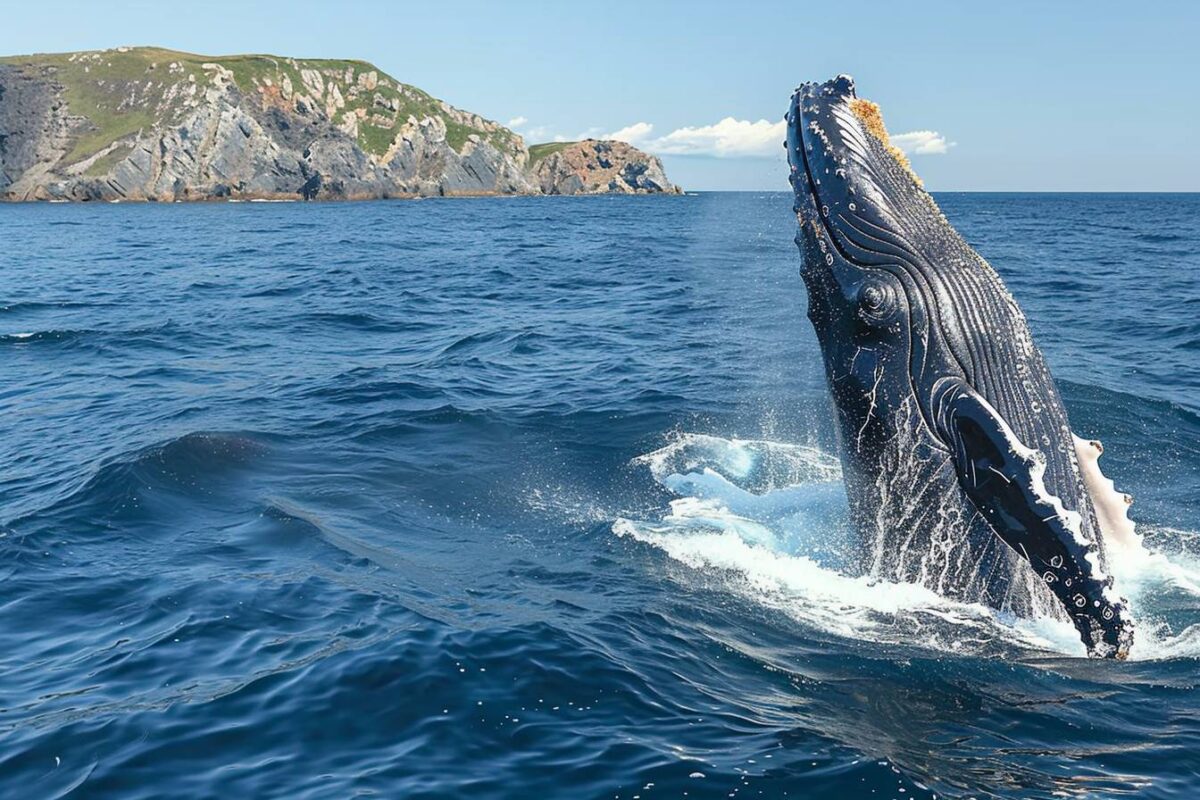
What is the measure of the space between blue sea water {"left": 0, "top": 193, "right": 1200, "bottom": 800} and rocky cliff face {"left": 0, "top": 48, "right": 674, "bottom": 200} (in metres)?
124

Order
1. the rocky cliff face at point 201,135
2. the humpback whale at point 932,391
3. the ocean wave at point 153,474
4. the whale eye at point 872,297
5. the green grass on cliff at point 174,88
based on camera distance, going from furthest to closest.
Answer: the green grass on cliff at point 174,88, the rocky cliff face at point 201,135, the ocean wave at point 153,474, the whale eye at point 872,297, the humpback whale at point 932,391

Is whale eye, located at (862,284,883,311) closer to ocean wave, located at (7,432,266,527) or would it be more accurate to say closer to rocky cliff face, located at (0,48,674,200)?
ocean wave, located at (7,432,266,527)

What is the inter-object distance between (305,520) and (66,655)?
3398 mm

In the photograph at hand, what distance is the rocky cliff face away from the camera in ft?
440

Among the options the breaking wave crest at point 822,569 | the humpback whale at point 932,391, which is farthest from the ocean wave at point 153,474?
the humpback whale at point 932,391

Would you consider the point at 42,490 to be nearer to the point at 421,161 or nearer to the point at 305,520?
the point at 305,520

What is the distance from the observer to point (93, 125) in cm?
14238

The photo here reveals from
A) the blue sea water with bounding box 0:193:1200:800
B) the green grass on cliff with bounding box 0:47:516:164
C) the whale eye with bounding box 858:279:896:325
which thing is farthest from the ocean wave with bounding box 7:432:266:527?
the green grass on cliff with bounding box 0:47:516:164

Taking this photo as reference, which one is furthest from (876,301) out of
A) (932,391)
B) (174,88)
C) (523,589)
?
(174,88)

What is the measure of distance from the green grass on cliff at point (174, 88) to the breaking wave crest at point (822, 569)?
140m

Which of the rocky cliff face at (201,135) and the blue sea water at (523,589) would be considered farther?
the rocky cliff face at (201,135)

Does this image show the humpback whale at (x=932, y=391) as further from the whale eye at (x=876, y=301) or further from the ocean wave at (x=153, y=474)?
the ocean wave at (x=153, y=474)

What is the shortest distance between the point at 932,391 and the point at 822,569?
114 inches

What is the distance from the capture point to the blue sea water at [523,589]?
6492mm
